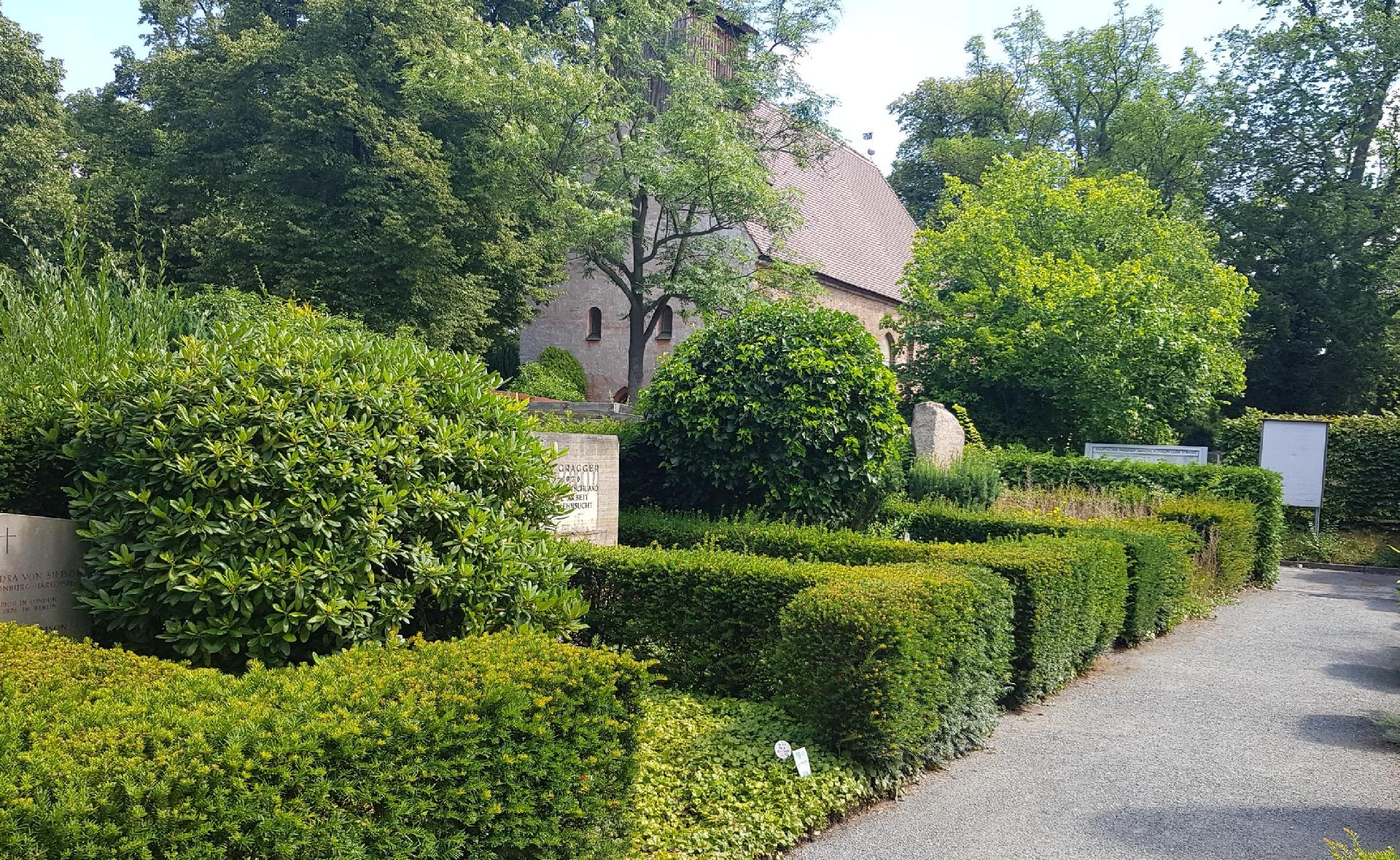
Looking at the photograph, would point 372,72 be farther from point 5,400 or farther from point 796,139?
point 5,400

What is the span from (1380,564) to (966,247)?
40.0ft

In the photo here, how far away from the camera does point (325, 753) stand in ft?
11.5

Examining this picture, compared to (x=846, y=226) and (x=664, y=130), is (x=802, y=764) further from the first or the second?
(x=846, y=226)

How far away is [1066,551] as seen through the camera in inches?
364

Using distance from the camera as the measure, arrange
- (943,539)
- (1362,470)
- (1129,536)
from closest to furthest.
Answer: (1129,536), (943,539), (1362,470)

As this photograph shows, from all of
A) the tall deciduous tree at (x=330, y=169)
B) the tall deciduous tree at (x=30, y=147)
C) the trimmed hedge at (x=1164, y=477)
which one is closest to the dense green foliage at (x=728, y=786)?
the trimmed hedge at (x=1164, y=477)

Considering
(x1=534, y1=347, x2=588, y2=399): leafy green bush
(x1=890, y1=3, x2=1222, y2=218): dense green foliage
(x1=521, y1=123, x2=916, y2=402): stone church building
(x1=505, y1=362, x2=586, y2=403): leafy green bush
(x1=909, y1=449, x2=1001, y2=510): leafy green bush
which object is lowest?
(x1=909, y1=449, x2=1001, y2=510): leafy green bush

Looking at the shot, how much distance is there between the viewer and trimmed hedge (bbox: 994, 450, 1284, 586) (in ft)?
59.7

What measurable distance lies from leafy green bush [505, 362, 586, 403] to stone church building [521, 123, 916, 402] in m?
3.22

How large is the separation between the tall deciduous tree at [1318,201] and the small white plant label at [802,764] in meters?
31.7

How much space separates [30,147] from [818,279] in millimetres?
22647

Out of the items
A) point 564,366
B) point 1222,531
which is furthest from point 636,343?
point 1222,531

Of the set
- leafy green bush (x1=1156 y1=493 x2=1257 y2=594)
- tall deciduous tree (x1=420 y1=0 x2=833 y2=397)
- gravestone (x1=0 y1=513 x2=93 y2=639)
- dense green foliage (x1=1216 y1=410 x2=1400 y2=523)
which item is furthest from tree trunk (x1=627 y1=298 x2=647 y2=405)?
gravestone (x1=0 y1=513 x2=93 y2=639)

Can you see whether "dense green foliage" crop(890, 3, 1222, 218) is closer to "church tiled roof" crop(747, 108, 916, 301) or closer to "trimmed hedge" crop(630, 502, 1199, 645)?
"church tiled roof" crop(747, 108, 916, 301)
